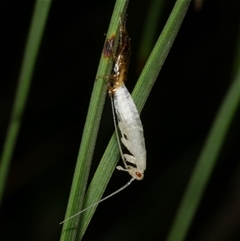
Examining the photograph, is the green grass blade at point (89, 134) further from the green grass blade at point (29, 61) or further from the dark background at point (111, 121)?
the dark background at point (111, 121)

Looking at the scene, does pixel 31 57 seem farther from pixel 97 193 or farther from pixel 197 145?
pixel 197 145

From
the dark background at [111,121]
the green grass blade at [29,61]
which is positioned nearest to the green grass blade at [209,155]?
the green grass blade at [29,61]

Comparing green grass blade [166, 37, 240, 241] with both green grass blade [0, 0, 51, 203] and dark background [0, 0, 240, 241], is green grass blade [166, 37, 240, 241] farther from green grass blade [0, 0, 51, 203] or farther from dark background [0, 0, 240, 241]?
dark background [0, 0, 240, 241]

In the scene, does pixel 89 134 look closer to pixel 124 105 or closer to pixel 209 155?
pixel 124 105

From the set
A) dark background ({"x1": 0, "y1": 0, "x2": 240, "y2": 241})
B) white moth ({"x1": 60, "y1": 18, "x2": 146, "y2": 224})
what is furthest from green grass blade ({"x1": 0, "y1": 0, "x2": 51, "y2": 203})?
dark background ({"x1": 0, "y1": 0, "x2": 240, "y2": 241})

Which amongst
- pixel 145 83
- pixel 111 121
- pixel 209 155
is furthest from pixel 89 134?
pixel 111 121
